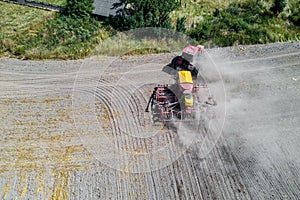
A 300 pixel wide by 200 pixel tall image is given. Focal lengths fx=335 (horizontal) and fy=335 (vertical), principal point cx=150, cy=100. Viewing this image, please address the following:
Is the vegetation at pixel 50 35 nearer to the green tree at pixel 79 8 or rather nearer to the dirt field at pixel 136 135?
the green tree at pixel 79 8

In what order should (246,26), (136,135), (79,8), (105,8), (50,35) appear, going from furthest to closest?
(105,8), (246,26), (79,8), (50,35), (136,135)

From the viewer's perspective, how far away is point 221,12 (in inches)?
1146

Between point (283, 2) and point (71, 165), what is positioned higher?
point (283, 2)

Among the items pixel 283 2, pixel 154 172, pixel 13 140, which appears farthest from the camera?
pixel 283 2

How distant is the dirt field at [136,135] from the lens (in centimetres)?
1560

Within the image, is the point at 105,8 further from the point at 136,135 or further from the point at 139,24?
the point at 136,135

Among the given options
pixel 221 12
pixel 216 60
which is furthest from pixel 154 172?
pixel 221 12

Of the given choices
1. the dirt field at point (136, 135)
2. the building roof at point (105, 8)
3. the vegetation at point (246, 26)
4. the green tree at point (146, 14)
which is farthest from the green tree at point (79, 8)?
the vegetation at point (246, 26)

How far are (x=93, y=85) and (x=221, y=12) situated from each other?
1434 centimetres

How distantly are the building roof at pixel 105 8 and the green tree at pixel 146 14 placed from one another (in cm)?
140

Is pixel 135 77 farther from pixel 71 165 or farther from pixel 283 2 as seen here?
pixel 283 2

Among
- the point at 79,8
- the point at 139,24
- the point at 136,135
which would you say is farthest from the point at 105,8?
the point at 136,135

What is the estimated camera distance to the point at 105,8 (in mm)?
27156

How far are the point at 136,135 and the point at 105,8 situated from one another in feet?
44.1
